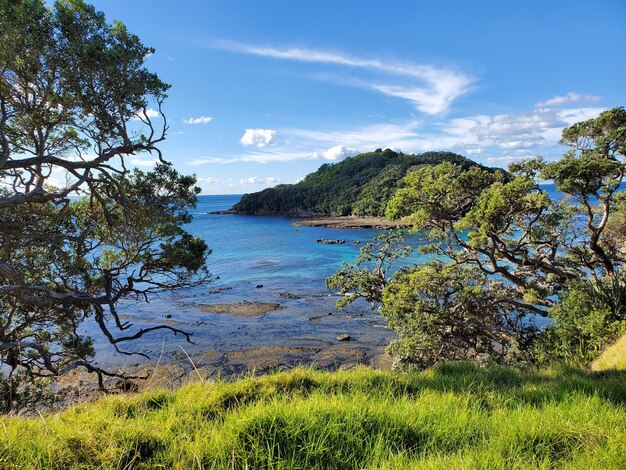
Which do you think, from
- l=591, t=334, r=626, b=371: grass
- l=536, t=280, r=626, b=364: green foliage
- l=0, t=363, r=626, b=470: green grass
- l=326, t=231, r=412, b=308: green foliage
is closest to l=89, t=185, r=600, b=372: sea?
l=326, t=231, r=412, b=308: green foliage

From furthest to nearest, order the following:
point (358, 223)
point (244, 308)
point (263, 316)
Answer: point (358, 223) < point (244, 308) < point (263, 316)

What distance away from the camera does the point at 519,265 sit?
11898 millimetres

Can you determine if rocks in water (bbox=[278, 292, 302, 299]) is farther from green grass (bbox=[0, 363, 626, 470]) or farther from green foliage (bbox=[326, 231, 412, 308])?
green grass (bbox=[0, 363, 626, 470])

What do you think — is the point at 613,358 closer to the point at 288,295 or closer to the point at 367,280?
the point at 367,280

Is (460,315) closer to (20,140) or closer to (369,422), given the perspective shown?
(369,422)

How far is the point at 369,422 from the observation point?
2.99 meters

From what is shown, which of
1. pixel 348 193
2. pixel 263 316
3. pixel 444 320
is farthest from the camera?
pixel 348 193

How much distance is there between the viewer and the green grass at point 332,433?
7.93 feet

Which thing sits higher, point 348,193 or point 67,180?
point 348,193

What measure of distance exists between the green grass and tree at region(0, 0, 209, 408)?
4.43 meters

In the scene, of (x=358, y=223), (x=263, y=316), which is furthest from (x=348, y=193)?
(x=263, y=316)

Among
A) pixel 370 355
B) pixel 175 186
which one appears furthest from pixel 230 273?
pixel 175 186

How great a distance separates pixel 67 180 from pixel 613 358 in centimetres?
1205

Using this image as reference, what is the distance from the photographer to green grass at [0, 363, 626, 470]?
2416 millimetres
